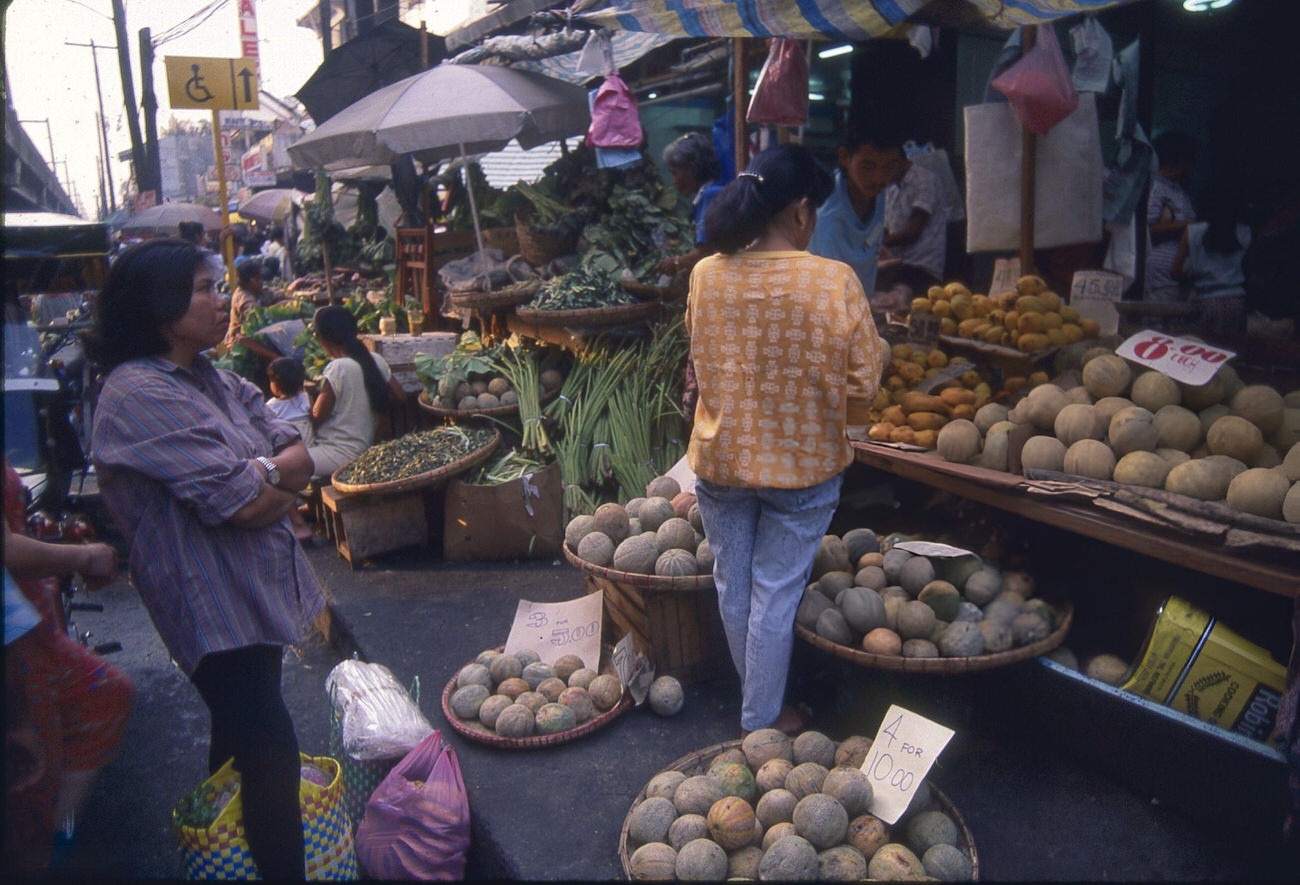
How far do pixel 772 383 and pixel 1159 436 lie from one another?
1364mm

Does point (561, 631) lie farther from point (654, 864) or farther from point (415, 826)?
point (654, 864)

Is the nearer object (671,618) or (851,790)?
(851,790)

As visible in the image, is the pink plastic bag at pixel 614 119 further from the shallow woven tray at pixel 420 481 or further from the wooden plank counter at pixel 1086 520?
the wooden plank counter at pixel 1086 520

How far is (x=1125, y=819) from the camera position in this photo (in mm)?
2666

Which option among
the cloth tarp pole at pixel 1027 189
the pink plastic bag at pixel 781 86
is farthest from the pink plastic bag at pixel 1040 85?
the pink plastic bag at pixel 781 86

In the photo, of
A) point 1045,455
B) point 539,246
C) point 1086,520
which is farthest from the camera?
point 539,246

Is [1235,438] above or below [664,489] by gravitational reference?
above

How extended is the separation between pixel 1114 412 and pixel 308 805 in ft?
9.40

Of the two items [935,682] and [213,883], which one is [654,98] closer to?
[935,682]

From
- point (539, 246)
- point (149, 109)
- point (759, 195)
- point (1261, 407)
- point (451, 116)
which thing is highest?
point (149, 109)

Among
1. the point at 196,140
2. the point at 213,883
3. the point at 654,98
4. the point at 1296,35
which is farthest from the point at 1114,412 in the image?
the point at 196,140

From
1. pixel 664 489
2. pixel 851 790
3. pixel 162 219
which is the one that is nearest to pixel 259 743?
pixel 851 790

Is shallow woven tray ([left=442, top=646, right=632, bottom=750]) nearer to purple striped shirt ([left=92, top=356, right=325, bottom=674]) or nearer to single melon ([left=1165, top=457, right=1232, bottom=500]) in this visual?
purple striped shirt ([left=92, top=356, right=325, bottom=674])

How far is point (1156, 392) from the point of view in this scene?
120 inches
